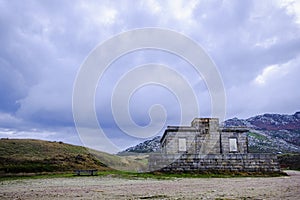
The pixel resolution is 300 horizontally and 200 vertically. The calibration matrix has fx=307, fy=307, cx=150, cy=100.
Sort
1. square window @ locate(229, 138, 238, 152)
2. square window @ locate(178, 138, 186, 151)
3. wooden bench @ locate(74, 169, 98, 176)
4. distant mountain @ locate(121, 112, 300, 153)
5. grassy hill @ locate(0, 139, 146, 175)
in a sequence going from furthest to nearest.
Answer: distant mountain @ locate(121, 112, 300, 153), grassy hill @ locate(0, 139, 146, 175), square window @ locate(229, 138, 238, 152), square window @ locate(178, 138, 186, 151), wooden bench @ locate(74, 169, 98, 176)

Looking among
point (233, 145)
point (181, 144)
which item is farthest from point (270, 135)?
point (181, 144)

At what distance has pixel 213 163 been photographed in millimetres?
25469

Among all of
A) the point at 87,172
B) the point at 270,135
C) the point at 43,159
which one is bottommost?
the point at 87,172

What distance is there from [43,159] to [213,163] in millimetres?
21042

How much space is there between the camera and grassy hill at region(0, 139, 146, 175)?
33438 millimetres

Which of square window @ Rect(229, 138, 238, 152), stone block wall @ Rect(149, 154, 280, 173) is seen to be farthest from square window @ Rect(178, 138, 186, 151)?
stone block wall @ Rect(149, 154, 280, 173)

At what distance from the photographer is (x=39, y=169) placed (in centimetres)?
3303

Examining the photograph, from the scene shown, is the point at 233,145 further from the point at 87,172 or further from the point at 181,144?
the point at 87,172

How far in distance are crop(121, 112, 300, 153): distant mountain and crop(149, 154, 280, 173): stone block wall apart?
7491cm

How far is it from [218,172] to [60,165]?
18401mm

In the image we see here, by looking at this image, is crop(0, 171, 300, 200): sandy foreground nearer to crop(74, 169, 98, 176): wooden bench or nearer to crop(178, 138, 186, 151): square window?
crop(74, 169, 98, 176): wooden bench

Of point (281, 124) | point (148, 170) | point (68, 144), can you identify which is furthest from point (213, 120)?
point (281, 124)

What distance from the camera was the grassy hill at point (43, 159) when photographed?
33.4 metres

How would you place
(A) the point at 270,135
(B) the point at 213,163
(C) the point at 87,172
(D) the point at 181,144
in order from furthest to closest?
(A) the point at 270,135
(D) the point at 181,144
(C) the point at 87,172
(B) the point at 213,163
